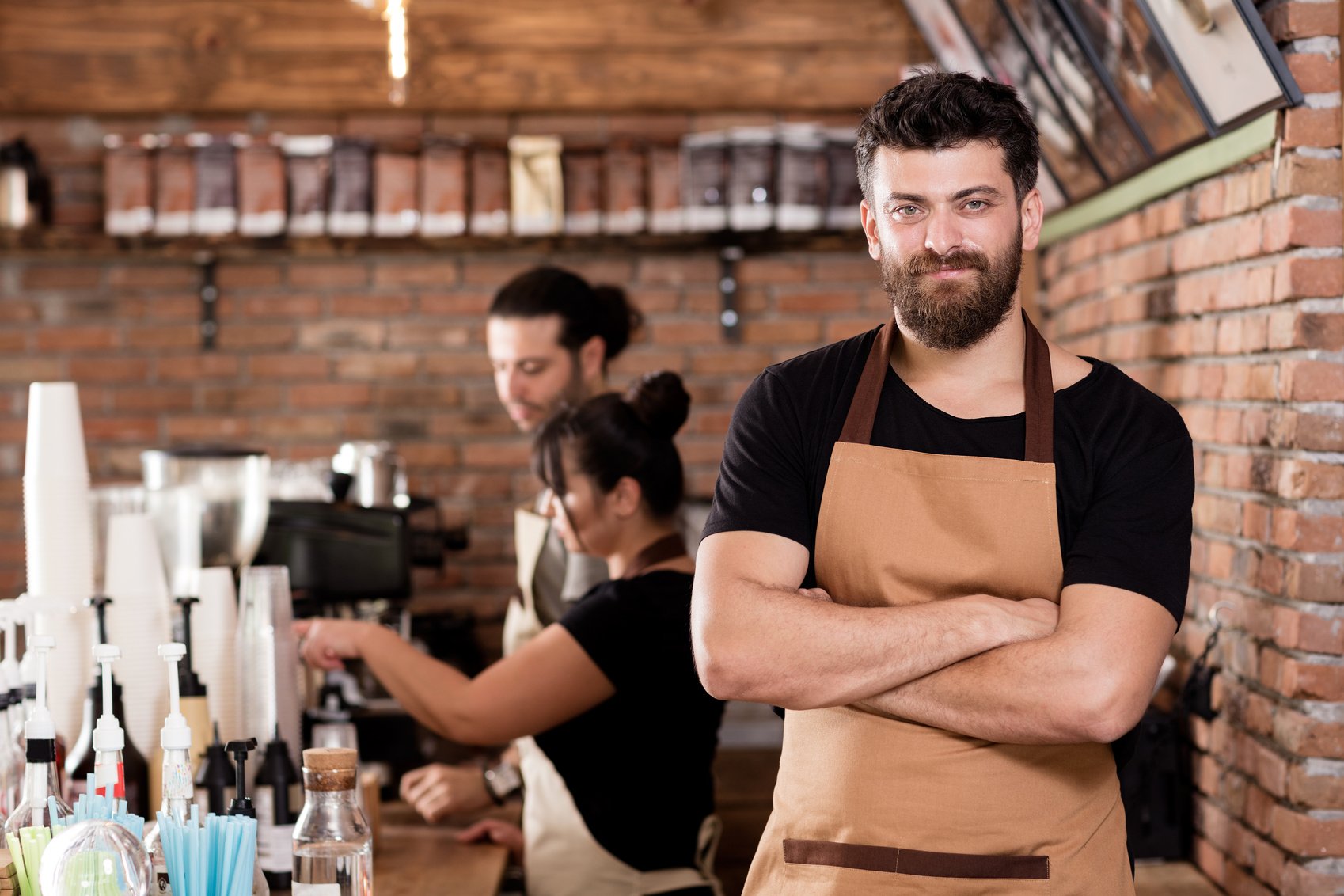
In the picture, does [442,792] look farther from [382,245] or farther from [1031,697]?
[382,245]

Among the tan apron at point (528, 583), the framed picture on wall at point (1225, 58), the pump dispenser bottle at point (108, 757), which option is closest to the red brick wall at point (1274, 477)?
the framed picture on wall at point (1225, 58)

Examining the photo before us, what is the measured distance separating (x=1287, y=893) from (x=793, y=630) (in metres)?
1.13

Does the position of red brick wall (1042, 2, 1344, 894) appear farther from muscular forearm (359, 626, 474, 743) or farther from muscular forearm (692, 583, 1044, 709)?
muscular forearm (359, 626, 474, 743)

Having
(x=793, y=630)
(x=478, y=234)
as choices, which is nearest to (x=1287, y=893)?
(x=793, y=630)

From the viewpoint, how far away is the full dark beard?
164 centimetres

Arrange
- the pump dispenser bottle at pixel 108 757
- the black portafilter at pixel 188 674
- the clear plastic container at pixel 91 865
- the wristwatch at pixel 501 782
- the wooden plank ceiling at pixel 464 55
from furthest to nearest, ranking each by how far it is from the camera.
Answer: the wooden plank ceiling at pixel 464 55 < the wristwatch at pixel 501 782 < the black portafilter at pixel 188 674 < the pump dispenser bottle at pixel 108 757 < the clear plastic container at pixel 91 865

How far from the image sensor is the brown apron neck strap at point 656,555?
2320mm

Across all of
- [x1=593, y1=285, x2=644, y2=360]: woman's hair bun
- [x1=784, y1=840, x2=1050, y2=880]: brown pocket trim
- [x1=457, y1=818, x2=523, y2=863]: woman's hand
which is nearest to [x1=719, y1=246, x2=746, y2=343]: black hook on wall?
[x1=593, y1=285, x2=644, y2=360]: woman's hair bun

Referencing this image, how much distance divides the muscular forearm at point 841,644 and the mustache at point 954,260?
0.40 metres

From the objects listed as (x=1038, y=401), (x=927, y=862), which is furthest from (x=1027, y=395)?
(x=927, y=862)

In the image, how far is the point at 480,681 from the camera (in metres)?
2.24

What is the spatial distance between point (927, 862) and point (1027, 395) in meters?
0.57

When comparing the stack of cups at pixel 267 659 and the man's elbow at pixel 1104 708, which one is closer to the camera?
the man's elbow at pixel 1104 708

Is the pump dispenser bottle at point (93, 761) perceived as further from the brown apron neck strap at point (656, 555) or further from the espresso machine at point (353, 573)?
the brown apron neck strap at point (656, 555)
